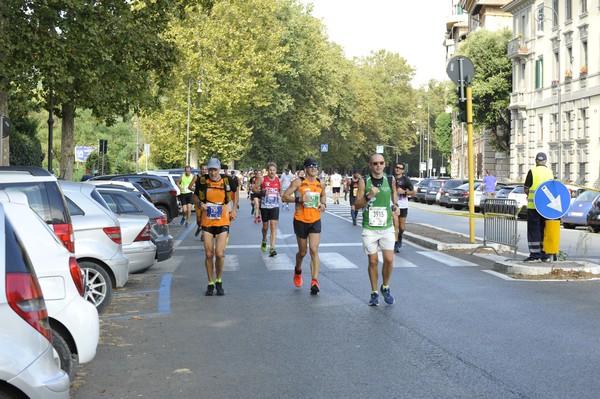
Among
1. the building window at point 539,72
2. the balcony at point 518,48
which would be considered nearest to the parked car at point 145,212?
the building window at point 539,72

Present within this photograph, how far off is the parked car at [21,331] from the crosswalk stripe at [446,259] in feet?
41.5

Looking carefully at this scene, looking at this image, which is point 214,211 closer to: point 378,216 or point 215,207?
point 215,207

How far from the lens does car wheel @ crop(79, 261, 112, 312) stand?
11.4 meters

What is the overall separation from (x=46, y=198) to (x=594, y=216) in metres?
22.0

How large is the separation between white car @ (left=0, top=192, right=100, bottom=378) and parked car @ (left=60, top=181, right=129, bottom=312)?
4.57m

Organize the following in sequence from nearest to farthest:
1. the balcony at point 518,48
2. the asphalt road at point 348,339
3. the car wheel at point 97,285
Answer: the asphalt road at point 348,339
the car wheel at point 97,285
the balcony at point 518,48

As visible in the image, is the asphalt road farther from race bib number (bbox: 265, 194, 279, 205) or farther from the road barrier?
race bib number (bbox: 265, 194, 279, 205)

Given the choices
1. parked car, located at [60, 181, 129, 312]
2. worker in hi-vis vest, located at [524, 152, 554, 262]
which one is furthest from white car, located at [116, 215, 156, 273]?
worker in hi-vis vest, located at [524, 152, 554, 262]

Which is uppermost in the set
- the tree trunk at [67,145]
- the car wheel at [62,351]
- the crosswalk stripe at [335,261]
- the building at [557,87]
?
the building at [557,87]

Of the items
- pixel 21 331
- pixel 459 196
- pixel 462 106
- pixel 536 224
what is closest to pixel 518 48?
pixel 459 196

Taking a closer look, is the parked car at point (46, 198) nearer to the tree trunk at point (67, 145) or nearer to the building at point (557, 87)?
the tree trunk at point (67, 145)

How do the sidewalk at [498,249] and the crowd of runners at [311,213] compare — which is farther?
the sidewalk at [498,249]

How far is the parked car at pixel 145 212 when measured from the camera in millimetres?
15625

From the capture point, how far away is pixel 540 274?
14.5 meters
